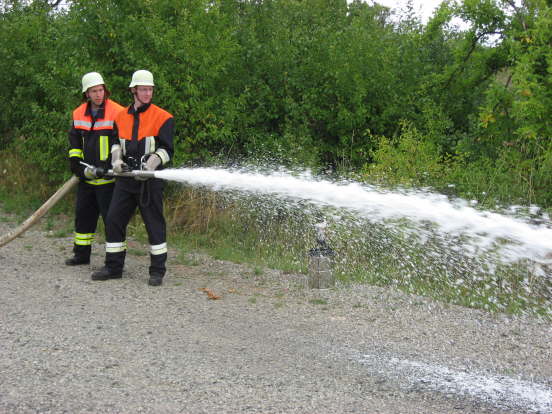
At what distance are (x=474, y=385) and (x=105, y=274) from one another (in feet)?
12.1

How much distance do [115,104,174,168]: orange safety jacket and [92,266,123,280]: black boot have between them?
1.14 m

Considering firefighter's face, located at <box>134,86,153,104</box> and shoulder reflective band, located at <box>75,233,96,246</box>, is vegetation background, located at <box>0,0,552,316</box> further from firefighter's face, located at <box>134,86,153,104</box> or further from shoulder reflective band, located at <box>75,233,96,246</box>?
firefighter's face, located at <box>134,86,153,104</box>

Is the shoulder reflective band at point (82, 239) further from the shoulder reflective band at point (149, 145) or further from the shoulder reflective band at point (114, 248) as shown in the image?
the shoulder reflective band at point (149, 145)

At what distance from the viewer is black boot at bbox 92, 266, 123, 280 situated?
5742 millimetres

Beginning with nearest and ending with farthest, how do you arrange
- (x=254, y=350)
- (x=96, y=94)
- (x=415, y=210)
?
(x=254, y=350) < (x=415, y=210) < (x=96, y=94)

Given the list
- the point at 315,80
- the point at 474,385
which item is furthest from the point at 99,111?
the point at 474,385

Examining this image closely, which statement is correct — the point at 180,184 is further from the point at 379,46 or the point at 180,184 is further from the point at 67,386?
the point at 67,386

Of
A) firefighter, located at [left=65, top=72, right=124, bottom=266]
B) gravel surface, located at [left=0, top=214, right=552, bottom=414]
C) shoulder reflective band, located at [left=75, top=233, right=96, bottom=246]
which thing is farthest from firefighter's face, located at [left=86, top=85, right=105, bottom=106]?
gravel surface, located at [left=0, top=214, right=552, bottom=414]

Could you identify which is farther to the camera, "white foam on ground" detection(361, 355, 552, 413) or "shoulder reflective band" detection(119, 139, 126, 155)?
"shoulder reflective band" detection(119, 139, 126, 155)

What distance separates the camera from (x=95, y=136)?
242 inches

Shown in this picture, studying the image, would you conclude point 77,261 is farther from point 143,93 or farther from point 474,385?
point 474,385

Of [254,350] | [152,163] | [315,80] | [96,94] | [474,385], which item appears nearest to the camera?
[474,385]

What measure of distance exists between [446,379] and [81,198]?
14.3 feet

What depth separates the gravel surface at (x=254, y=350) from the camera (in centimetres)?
328
